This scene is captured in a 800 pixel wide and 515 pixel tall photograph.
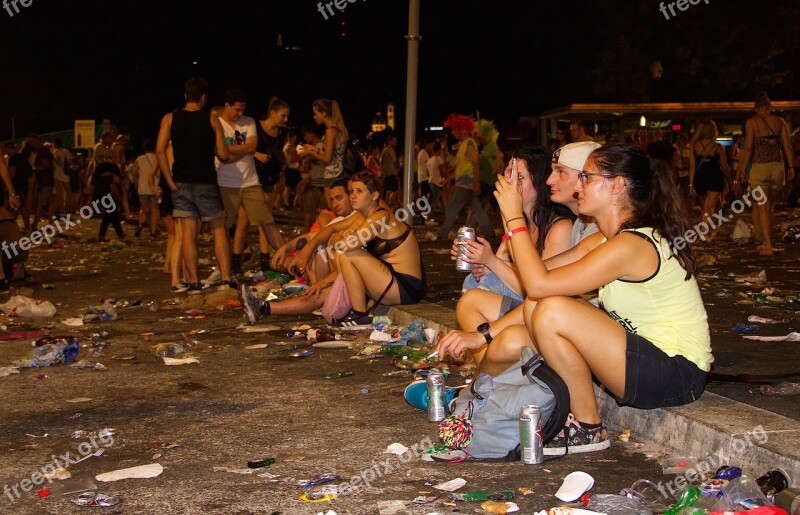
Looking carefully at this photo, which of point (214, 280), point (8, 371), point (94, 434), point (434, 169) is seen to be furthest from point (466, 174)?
point (94, 434)

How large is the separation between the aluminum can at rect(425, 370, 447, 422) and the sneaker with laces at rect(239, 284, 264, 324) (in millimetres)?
3867

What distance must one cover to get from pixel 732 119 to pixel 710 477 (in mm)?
27745

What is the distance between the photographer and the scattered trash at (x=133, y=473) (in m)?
4.61

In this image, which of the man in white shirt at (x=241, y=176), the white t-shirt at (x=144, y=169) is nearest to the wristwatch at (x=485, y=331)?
the man in white shirt at (x=241, y=176)

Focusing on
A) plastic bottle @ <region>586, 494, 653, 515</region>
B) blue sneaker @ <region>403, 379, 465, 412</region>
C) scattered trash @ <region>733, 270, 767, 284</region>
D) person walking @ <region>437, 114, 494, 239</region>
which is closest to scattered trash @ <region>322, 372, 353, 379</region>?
blue sneaker @ <region>403, 379, 465, 412</region>

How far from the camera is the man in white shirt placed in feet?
40.1

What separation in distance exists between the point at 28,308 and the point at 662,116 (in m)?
23.0

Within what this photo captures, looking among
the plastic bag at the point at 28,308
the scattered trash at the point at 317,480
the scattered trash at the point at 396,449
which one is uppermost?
the scattered trash at the point at 396,449

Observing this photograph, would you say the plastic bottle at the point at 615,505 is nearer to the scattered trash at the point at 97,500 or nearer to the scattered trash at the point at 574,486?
the scattered trash at the point at 574,486

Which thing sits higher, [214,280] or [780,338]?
[780,338]

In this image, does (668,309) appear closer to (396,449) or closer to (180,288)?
(396,449)

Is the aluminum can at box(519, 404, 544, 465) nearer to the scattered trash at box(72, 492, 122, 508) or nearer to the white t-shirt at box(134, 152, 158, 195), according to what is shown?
the scattered trash at box(72, 492, 122, 508)

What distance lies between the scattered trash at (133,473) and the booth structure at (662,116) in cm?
2563

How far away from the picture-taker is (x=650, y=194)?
4746mm
